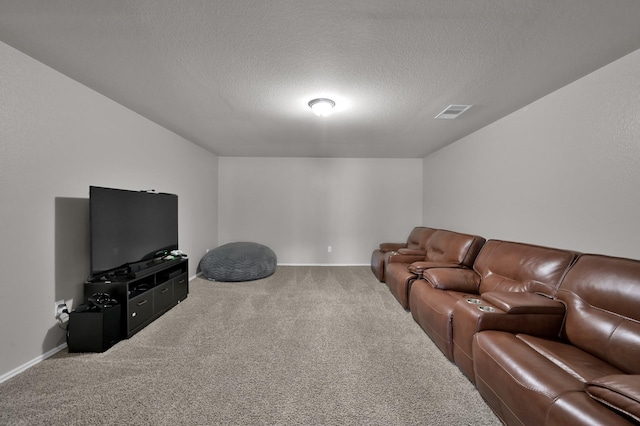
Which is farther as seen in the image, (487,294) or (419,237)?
(419,237)

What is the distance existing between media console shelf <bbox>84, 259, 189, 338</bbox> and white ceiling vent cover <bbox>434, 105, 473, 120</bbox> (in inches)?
157

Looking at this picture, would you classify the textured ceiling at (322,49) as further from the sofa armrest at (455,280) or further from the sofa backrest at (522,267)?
the sofa armrest at (455,280)

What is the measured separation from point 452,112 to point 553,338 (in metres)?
2.48

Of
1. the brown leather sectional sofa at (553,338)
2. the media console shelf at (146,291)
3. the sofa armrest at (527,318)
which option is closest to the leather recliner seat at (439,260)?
the brown leather sectional sofa at (553,338)

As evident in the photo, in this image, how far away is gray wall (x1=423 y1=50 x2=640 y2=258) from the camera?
6.28 ft

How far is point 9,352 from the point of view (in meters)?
1.93

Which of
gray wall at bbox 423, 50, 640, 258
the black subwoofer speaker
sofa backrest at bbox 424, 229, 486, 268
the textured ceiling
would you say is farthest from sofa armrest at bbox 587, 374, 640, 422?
the black subwoofer speaker

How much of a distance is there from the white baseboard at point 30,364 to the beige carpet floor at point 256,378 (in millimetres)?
52

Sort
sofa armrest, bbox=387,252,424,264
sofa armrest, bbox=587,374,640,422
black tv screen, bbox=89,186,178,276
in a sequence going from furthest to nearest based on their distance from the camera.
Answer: sofa armrest, bbox=387,252,424,264
black tv screen, bbox=89,186,178,276
sofa armrest, bbox=587,374,640,422

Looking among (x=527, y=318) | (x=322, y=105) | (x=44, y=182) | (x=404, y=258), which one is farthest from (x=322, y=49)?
(x=404, y=258)

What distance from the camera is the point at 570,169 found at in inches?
91.8

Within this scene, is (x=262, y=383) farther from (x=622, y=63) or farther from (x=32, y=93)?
(x=622, y=63)

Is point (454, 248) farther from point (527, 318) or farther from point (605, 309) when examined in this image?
point (605, 309)

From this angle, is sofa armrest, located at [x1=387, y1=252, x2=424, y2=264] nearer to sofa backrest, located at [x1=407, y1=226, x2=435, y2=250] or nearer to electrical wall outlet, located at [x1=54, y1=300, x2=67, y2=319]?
sofa backrest, located at [x1=407, y1=226, x2=435, y2=250]
